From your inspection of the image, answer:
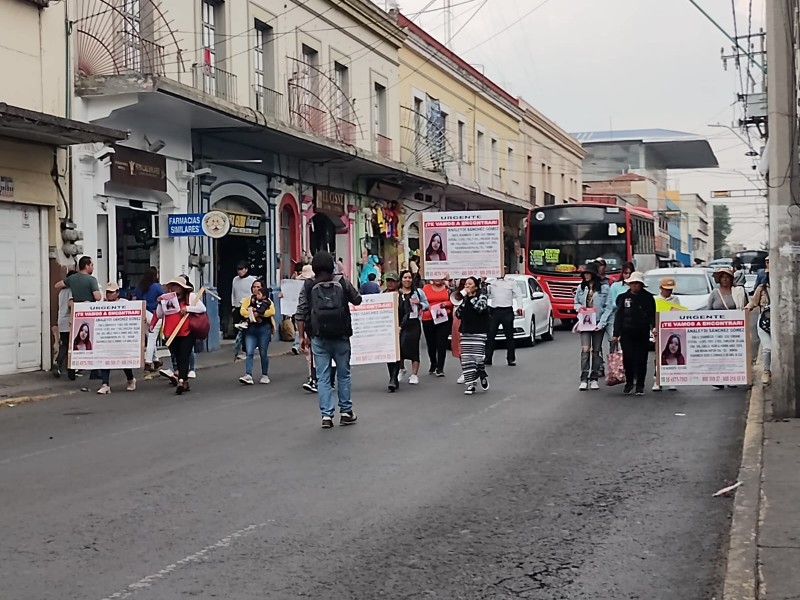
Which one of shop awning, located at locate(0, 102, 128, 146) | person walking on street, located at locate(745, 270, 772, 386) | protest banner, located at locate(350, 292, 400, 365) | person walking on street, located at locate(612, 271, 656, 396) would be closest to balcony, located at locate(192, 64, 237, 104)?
shop awning, located at locate(0, 102, 128, 146)

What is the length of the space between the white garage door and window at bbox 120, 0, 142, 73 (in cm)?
344

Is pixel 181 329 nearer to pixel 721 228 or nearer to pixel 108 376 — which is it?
pixel 108 376

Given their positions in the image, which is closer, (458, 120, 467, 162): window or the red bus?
the red bus

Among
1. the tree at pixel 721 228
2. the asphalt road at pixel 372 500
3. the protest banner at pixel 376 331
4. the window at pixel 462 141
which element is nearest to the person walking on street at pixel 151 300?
the asphalt road at pixel 372 500

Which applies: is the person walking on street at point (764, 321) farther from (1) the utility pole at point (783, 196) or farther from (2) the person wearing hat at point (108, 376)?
A: (2) the person wearing hat at point (108, 376)

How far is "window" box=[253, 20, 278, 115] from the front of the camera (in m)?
23.2

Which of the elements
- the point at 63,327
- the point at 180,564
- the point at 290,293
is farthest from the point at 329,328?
the point at 290,293

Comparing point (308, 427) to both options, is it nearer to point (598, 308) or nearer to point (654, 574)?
point (598, 308)

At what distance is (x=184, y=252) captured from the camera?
2062 centimetres

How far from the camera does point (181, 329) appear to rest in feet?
47.3

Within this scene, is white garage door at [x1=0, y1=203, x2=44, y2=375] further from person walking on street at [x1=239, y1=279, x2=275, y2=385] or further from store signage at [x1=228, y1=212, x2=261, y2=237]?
store signage at [x1=228, y1=212, x2=261, y2=237]

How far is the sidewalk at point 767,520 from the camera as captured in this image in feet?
17.1

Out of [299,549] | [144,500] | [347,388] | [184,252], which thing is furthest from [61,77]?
[299,549]

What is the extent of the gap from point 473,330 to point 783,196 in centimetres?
459
